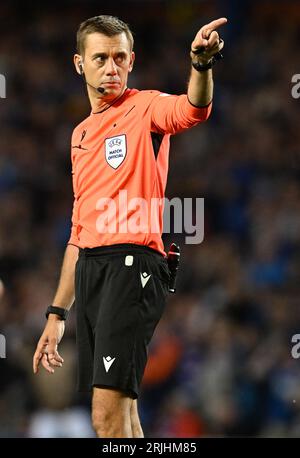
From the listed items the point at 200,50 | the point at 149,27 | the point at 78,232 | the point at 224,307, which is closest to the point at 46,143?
the point at 149,27

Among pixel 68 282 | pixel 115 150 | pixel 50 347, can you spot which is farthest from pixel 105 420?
pixel 115 150

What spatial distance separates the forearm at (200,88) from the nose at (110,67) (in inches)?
18.4

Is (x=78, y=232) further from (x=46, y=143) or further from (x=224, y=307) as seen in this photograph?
(x=46, y=143)

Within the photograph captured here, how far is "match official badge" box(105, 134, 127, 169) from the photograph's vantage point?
146 inches

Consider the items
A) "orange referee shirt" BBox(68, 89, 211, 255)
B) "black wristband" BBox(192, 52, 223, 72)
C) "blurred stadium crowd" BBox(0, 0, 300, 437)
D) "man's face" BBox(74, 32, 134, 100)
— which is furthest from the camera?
"blurred stadium crowd" BBox(0, 0, 300, 437)

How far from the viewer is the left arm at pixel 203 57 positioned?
3.24 m

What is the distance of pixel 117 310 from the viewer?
3.58 metres

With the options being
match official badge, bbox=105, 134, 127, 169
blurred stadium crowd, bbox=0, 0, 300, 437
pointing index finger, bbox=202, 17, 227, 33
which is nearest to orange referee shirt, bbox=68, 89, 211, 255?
match official badge, bbox=105, 134, 127, 169

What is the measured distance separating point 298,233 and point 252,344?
1317mm

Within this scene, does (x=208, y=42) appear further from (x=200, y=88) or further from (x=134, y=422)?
→ (x=134, y=422)

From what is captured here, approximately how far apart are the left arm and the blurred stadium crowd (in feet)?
13.8

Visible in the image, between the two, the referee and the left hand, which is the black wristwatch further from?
the left hand

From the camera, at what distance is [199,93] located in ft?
11.1
